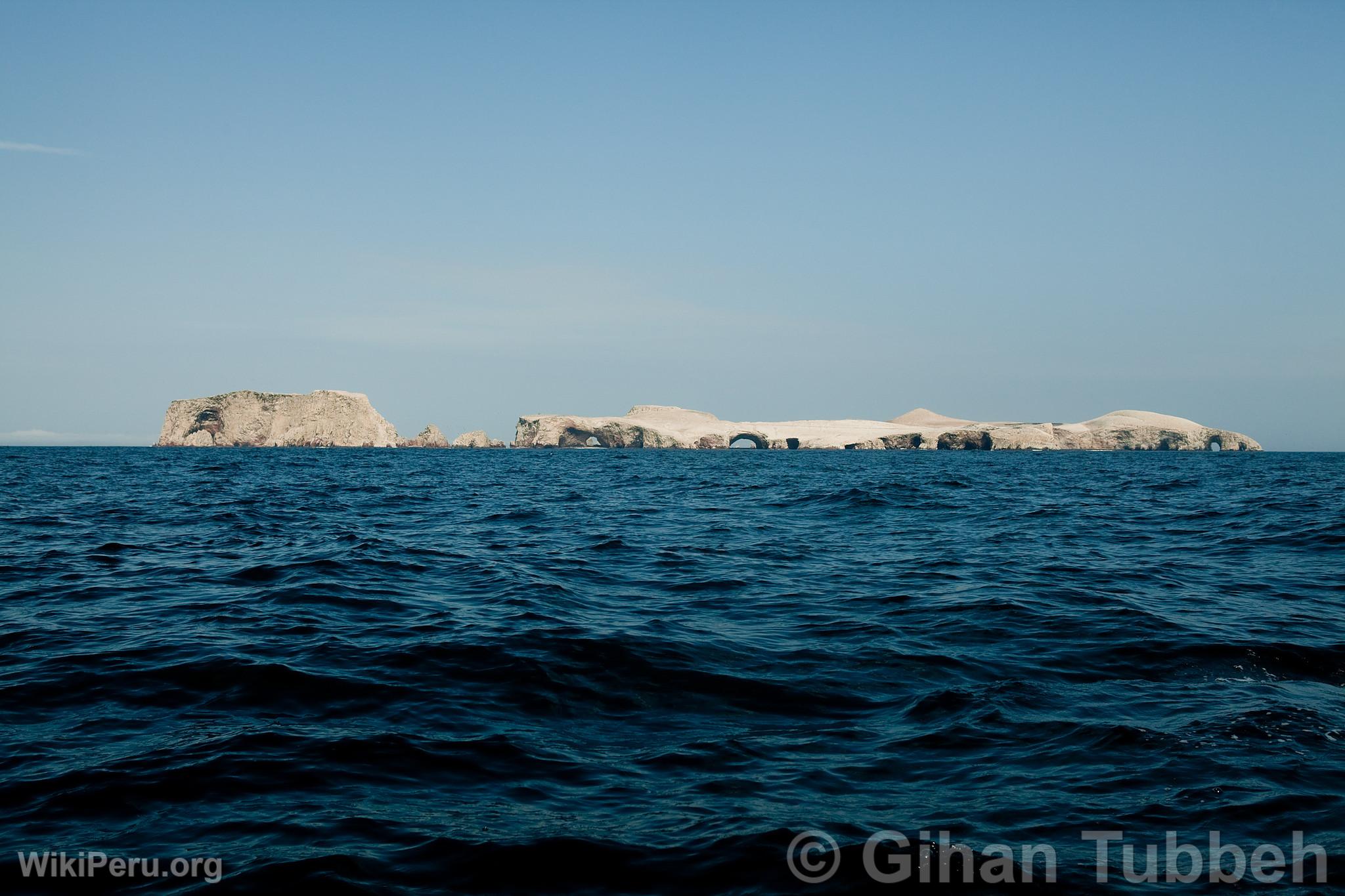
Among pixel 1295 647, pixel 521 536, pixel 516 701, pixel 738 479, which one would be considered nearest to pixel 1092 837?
pixel 516 701

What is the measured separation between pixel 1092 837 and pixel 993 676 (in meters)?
3.69

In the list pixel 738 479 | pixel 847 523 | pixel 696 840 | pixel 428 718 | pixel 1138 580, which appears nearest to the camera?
pixel 696 840

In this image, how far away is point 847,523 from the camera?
24531 millimetres

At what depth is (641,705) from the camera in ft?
26.4

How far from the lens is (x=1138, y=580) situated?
569 inches

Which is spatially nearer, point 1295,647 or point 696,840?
point 696,840

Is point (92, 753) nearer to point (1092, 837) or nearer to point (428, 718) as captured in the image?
point (428, 718)

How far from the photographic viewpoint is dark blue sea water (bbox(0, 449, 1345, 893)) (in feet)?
16.9

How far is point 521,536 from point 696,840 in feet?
54.5

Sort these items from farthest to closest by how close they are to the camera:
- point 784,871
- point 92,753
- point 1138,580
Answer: point 1138,580 → point 92,753 → point 784,871

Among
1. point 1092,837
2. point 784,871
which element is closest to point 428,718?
point 784,871

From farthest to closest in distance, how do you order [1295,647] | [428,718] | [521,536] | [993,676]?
1. [521,536]
2. [1295,647]
3. [993,676]
4. [428,718]

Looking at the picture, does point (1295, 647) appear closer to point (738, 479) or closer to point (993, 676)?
point (993, 676)

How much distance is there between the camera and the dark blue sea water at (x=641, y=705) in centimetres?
516
